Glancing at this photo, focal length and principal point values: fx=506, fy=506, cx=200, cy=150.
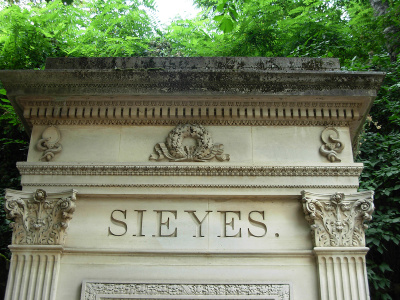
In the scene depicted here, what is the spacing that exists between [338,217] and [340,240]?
0.37 m

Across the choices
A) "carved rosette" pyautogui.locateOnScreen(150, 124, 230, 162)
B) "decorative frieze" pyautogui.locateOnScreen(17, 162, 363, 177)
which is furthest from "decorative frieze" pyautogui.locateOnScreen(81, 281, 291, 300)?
"carved rosette" pyautogui.locateOnScreen(150, 124, 230, 162)

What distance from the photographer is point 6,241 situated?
44.3 feet

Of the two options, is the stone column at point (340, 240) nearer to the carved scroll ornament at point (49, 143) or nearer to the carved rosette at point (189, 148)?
the carved rosette at point (189, 148)

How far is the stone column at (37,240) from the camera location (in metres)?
7.74

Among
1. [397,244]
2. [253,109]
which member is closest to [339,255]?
[253,109]

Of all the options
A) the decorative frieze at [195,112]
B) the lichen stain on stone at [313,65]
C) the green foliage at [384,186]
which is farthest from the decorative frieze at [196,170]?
the green foliage at [384,186]

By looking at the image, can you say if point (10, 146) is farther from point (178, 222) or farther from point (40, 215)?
point (178, 222)

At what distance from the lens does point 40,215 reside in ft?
26.8

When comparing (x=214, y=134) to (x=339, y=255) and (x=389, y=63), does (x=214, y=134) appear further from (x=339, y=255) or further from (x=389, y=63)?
(x=389, y=63)

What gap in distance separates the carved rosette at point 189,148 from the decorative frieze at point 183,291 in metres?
2.09

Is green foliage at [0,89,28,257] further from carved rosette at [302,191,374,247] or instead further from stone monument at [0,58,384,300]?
carved rosette at [302,191,374,247]

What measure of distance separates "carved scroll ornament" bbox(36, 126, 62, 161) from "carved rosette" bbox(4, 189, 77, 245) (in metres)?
0.69

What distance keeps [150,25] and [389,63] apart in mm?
8846

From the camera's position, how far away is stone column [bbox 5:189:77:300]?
774 centimetres
